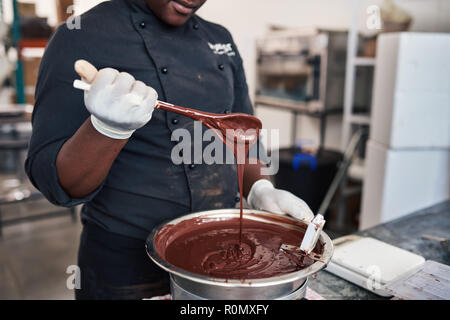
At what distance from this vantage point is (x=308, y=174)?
3.59m

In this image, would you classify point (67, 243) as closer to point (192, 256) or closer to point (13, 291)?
point (13, 291)

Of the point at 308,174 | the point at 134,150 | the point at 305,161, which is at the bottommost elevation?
the point at 308,174

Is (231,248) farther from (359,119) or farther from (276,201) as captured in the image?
(359,119)

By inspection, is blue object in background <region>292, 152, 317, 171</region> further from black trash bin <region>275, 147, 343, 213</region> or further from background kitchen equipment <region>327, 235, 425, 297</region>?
background kitchen equipment <region>327, 235, 425, 297</region>

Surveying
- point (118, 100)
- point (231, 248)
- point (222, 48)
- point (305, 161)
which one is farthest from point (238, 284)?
point (305, 161)

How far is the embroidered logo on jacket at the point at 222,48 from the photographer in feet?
5.10

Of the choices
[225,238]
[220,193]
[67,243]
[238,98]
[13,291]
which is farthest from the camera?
[67,243]

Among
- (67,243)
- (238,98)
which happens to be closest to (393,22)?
(238,98)

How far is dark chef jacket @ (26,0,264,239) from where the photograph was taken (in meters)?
1.19

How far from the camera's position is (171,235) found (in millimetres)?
1125

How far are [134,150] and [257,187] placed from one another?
479 millimetres

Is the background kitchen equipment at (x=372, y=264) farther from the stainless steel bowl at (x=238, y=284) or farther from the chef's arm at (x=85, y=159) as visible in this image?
the chef's arm at (x=85, y=159)

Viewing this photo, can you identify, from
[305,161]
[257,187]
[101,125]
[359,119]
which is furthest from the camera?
[359,119]

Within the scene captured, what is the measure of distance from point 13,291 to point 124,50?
257 centimetres
